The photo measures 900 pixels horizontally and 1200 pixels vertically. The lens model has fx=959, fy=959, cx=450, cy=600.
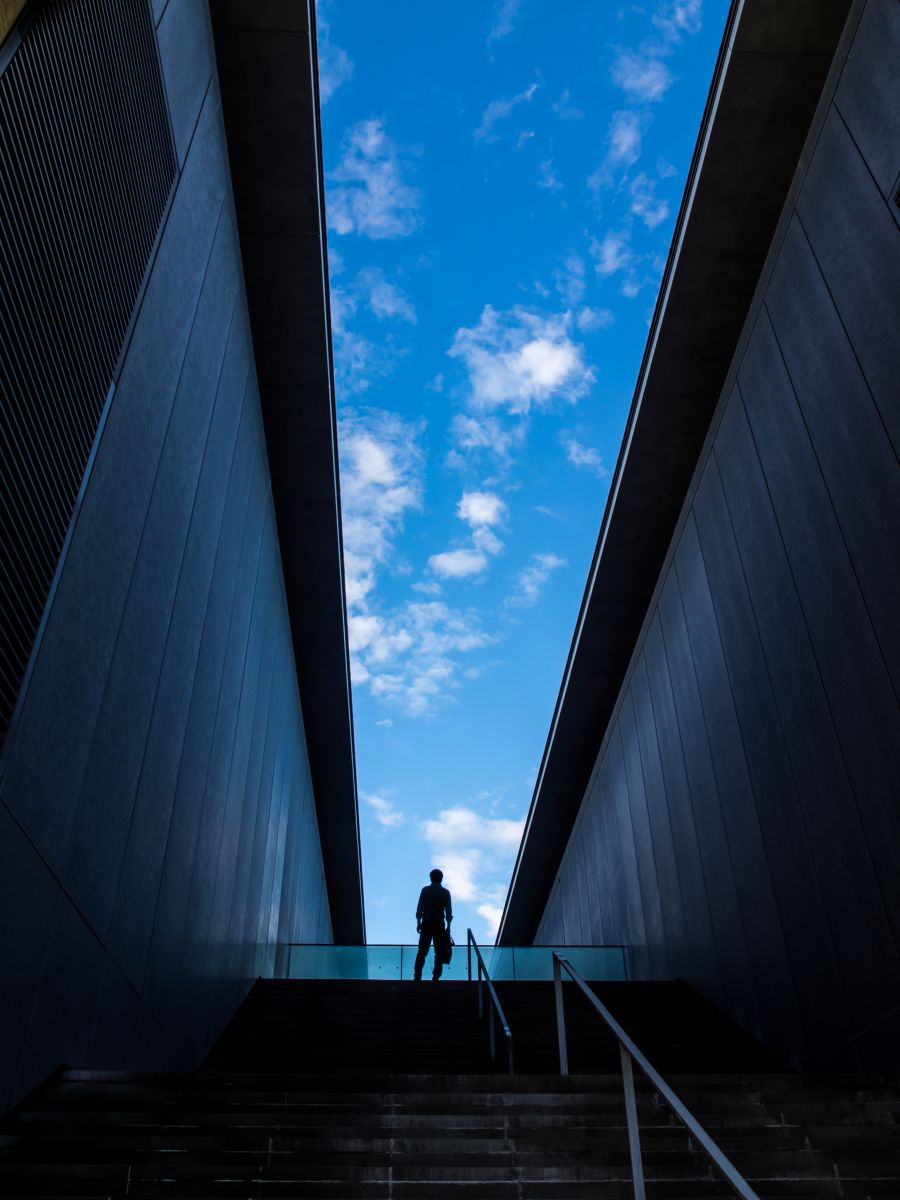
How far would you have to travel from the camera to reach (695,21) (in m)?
10.5

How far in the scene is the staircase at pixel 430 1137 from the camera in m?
4.18

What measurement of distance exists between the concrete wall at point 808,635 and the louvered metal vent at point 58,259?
565 centimetres

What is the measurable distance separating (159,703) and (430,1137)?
440 centimetres

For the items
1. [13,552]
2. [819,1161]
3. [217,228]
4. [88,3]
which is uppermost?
[217,228]

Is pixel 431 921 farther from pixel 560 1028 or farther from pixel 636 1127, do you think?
pixel 636 1127

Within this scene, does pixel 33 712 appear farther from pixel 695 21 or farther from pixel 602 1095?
pixel 695 21

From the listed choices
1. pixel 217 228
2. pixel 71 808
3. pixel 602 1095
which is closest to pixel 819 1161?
pixel 602 1095

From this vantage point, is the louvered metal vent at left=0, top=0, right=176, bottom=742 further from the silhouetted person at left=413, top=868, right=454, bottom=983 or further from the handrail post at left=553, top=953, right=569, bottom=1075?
the silhouetted person at left=413, top=868, right=454, bottom=983

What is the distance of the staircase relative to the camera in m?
4.18

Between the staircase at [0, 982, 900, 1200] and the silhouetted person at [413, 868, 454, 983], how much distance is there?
637 centimetres

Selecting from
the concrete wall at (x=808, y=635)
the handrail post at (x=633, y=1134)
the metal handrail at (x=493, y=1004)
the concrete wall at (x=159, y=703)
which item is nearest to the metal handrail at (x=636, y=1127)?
the handrail post at (x=633, y=1134)

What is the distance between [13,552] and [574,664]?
41.1 ft

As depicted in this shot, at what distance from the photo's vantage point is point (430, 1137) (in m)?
4.64

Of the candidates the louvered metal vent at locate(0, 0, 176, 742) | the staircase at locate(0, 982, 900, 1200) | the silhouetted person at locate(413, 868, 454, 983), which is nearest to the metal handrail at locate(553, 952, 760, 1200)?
the staircase at locate(0, 982, 900, 1200)
